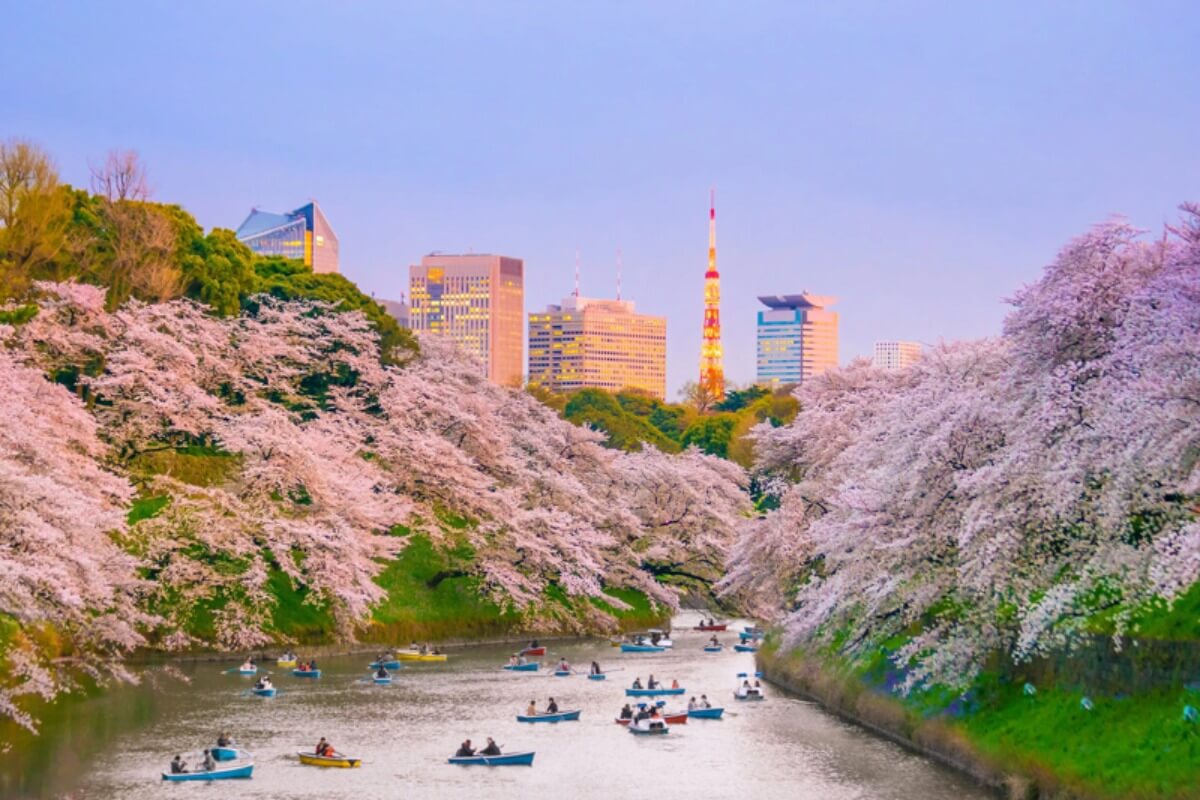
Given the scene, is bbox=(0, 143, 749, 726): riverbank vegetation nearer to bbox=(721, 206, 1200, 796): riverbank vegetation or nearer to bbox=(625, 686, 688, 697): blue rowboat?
bbox=(625, 686, 688, 697): blue rowboat

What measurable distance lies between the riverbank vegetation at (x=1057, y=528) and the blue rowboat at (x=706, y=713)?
14.9 feet

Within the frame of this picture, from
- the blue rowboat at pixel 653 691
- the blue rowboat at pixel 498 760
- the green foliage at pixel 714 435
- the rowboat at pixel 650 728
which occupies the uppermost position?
the green foliage at pixel 714 435

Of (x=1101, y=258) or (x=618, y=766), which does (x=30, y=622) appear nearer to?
(x=618, y=766)

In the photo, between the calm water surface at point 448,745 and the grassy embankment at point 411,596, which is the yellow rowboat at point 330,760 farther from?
the grassy embankment at point 411,596

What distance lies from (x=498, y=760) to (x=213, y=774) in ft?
24.9

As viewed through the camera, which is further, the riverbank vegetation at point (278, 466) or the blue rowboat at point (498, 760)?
the riverbank vegetation at point (278, 466)

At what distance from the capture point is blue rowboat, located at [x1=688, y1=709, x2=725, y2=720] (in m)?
50.5

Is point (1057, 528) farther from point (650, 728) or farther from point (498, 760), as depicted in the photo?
point (650, 728)

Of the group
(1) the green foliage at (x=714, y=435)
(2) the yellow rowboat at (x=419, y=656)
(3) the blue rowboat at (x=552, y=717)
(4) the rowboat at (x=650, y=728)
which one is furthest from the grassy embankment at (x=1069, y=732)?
(1) the green foliage at (x=714, y=435)

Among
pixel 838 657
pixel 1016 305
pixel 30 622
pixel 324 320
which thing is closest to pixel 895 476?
pixel 1016 305

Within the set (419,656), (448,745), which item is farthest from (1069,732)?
(419,656)

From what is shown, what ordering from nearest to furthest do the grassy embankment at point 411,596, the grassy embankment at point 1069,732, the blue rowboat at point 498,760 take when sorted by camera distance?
the grassy embankment at point 1069,732, the blue rowboat at point 498,760, the grassy embankment at point 411,596

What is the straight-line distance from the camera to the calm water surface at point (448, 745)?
37875 mm

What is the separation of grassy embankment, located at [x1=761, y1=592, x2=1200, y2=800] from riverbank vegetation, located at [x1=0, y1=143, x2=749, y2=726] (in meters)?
23.6
